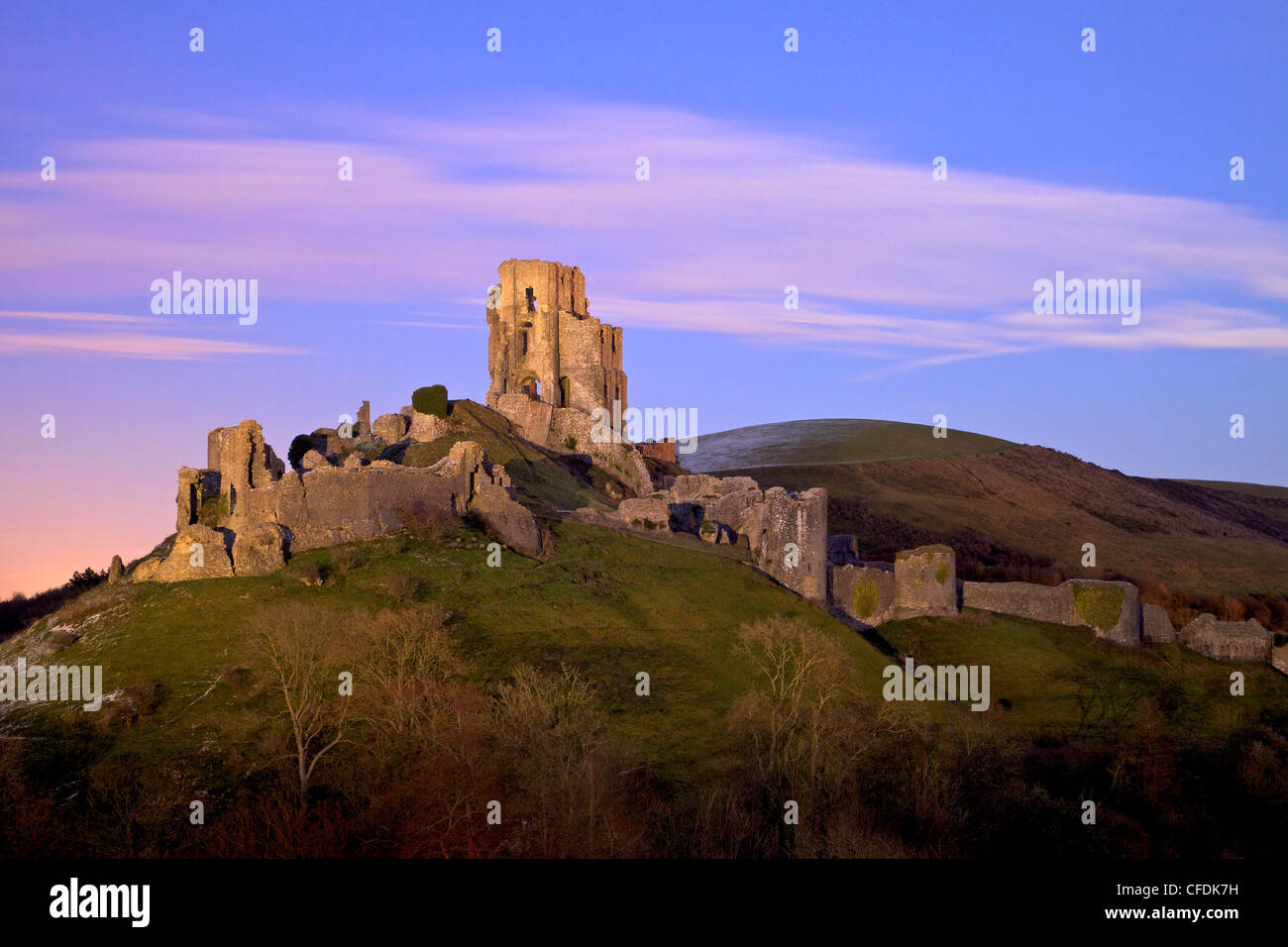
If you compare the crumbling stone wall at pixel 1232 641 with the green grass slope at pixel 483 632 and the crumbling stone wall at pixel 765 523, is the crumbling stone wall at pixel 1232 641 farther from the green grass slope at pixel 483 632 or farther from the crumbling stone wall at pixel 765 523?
the green grass slope at pixel 483 632

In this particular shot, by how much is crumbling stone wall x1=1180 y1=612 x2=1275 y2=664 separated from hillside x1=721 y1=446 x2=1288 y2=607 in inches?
651

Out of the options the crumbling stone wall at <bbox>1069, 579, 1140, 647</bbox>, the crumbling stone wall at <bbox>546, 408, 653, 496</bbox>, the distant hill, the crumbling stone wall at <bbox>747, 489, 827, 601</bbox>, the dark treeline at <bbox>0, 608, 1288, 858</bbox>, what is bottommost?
the dark treeline at <bbox>0, 608, 1288, 858</bbox>

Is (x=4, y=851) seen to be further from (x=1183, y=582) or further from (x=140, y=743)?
(x=1183, y=582)

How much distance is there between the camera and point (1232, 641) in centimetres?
5528

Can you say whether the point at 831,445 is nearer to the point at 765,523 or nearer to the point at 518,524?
the point at 765,523

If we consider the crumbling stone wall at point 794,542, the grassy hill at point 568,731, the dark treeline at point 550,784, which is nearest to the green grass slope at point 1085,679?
the grassy hill at point 568,731

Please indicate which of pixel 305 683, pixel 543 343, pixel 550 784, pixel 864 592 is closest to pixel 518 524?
pixel 305 683

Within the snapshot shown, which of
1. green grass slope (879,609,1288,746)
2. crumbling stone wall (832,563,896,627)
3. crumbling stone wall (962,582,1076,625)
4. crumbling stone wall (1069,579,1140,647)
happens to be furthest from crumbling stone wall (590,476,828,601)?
crumbling stone wall (1069,579,1140,647)

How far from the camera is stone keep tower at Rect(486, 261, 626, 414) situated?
90938 millimetres

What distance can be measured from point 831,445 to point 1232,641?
8516cm

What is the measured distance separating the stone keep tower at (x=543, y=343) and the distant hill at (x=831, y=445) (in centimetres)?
3701

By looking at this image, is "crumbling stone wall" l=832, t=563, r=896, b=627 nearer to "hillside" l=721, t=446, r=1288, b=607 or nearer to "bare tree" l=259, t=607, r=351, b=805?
"hillside" l=721, t=446, r=1288, b=607

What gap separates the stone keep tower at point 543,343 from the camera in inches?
3580

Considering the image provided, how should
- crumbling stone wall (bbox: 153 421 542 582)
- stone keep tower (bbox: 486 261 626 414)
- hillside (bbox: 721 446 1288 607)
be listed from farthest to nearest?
stone keep tower (bbox: 486 261 626 414)
hillside (bbox: 721 446 1288 607)
crumbling stone wall (bbox: 153 421 542 582)
